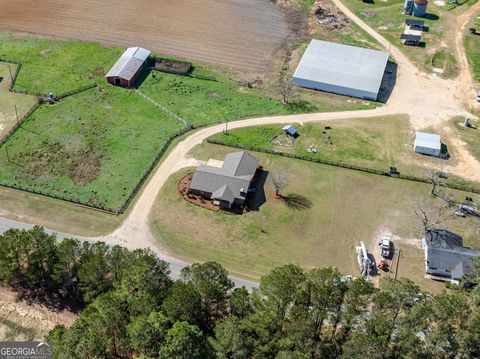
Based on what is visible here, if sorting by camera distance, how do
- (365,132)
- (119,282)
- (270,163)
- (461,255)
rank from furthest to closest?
(365,132), (270,163), (461,255), (119,282)

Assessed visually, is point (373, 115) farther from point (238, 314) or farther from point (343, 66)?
point (238, 314)

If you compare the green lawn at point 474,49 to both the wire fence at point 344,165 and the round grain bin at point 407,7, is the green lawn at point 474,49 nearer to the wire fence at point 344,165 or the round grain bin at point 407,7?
the round grain bin at point 407,7

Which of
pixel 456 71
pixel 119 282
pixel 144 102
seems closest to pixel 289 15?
pixel 456 71

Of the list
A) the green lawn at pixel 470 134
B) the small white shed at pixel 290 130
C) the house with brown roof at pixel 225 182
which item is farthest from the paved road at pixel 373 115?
the house with brown roof at pixel 225 182

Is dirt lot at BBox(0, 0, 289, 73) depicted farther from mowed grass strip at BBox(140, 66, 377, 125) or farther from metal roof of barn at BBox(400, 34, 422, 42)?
metal roof of barn at BBox(400, 34, 422, 42)

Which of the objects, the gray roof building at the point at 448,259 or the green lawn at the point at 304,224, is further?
the green lawn at the point at 304,224

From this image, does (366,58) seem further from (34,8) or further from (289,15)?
(34,8)
